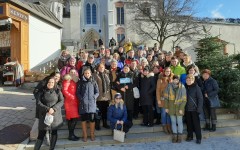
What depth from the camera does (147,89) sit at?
301 inches

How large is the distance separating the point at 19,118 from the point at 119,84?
366 centimetres

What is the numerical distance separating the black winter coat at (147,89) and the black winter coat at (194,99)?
3.54 ft

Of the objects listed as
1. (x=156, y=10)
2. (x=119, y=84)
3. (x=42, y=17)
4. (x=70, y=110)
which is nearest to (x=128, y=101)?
(x=119, y=84)

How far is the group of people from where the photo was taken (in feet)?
22.4

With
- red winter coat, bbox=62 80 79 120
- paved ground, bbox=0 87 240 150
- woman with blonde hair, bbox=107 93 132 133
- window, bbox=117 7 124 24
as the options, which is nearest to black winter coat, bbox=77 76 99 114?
red winter coat, bbox=62 80 79 120

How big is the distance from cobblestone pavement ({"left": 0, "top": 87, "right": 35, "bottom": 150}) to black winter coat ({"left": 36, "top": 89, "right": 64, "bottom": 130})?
1305 millimetres

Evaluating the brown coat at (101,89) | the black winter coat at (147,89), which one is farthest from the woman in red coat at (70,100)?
the black winter coat at (147,89)

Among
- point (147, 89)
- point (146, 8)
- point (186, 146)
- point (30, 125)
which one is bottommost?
point (186, 146)

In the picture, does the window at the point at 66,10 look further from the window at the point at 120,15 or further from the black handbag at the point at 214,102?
the black handbag at the point at 214,102

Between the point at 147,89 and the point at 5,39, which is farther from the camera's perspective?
the point at 5,39

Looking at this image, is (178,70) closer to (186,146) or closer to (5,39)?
(186,146)

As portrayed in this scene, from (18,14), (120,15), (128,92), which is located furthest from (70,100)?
(120,15)

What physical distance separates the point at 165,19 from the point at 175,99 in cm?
2598

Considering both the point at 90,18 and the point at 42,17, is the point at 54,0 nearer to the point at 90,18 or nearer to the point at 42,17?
the point at 90,18
